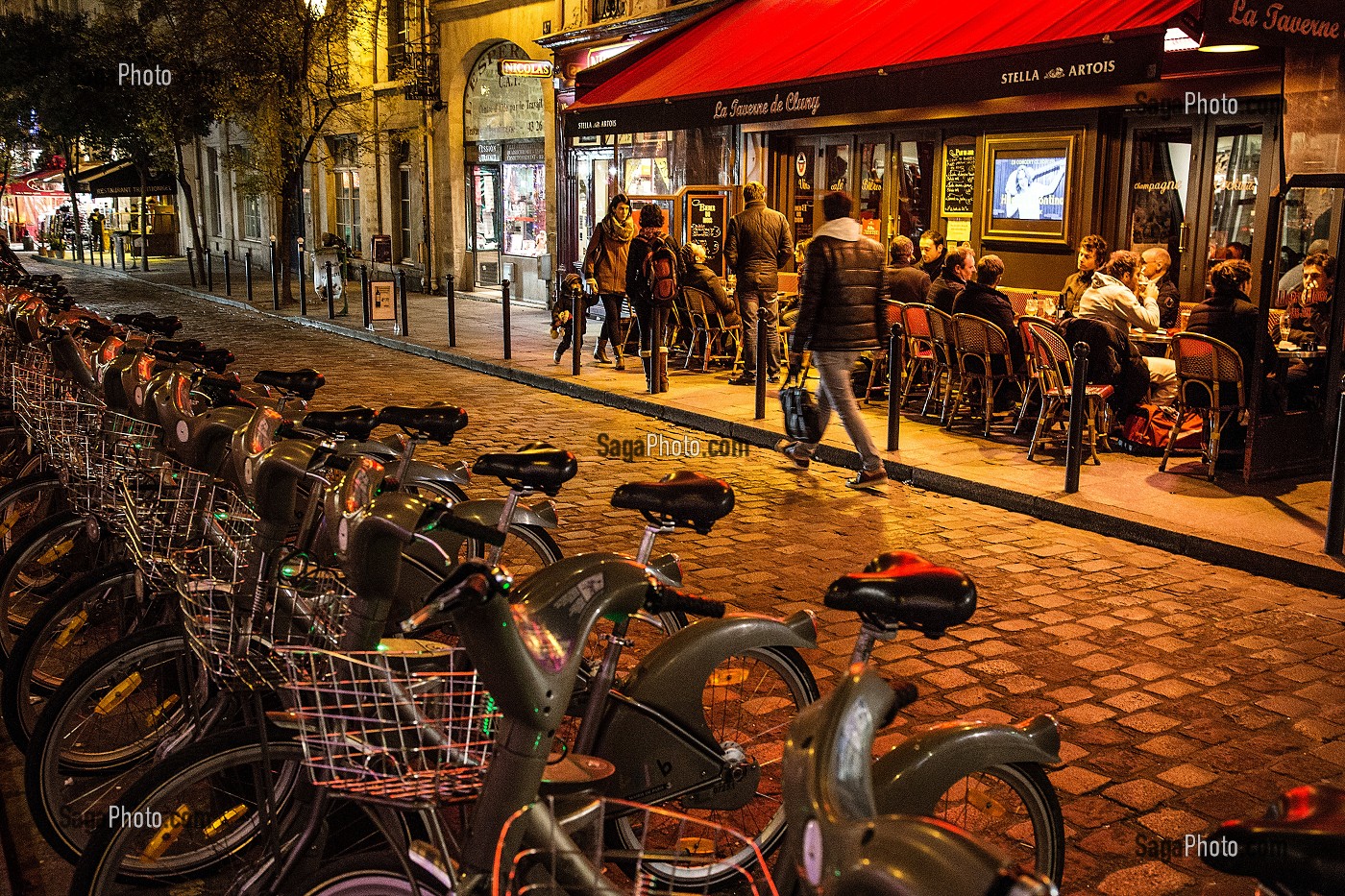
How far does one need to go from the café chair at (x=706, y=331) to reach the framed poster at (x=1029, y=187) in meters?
3.08

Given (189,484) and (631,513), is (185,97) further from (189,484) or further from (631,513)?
(189,484)

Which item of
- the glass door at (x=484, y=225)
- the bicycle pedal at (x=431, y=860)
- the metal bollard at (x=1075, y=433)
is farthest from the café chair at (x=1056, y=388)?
the glass door at (x=484, y=225)

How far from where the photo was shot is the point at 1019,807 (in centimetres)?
322

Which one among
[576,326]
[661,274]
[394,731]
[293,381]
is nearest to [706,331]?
[661,274]

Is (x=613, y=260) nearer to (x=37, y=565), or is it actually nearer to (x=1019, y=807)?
(x=37, y=565)

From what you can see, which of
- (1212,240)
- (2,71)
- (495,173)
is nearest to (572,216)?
(495,173)

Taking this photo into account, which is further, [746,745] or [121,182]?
[121,182]

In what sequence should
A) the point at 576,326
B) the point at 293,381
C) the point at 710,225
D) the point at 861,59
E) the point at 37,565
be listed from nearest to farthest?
the point at 37,565 → the point at 293,381 → the point at 861,59 → the point at 576,326 → the point at 710,225

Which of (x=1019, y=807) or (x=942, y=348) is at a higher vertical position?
(x=942, y=348)

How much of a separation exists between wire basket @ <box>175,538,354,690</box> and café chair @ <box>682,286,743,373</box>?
1094cm

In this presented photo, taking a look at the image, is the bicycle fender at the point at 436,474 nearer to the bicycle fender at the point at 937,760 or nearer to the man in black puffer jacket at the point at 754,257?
the bicycle fender at the point at 937,760

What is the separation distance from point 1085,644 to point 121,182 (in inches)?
1566

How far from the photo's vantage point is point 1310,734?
4922 mm

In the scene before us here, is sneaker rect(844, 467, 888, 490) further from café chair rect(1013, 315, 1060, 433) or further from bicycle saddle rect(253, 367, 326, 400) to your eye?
bicycle saddle rect(253, 367, 326, 400)
